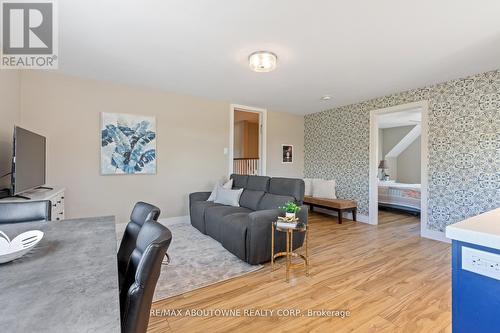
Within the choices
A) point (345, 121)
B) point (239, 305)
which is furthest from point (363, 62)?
point (239, 305)

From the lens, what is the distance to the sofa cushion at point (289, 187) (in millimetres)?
3234

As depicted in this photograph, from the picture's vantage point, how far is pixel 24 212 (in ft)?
5.31

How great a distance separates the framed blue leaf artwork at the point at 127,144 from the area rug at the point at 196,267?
4.74 ft

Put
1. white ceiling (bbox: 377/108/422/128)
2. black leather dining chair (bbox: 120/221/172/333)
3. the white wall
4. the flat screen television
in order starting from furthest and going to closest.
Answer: the white wall < white ceiling (bbox: 377/108/422/128) < the flat screen television < black leather dining chair (bbox: 120/221/172/333)

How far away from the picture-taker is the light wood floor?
5.60 ft

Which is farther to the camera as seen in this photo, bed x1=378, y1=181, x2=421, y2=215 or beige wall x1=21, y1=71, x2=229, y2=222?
bed x1=378, y1=181, x2=421, y2=215

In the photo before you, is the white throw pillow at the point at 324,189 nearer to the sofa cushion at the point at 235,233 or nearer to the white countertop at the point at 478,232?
the sofa cushion at the point at 235,233

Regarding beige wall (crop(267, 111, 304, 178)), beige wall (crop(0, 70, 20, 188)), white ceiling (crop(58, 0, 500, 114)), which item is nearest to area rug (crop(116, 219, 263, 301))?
beige wall (crop(0, 70, 20, 188))

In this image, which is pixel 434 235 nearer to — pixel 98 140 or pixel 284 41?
pixel 284 41

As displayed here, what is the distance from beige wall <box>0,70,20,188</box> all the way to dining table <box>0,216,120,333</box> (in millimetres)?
2180

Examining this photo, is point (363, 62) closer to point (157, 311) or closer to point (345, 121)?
point (345, 121)

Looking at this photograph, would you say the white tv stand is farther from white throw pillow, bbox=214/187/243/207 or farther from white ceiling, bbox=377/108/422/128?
white ceiling, bbox=377/108/422/128

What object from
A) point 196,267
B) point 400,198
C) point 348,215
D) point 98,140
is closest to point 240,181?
point 196,267

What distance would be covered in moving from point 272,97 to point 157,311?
12.5ft
